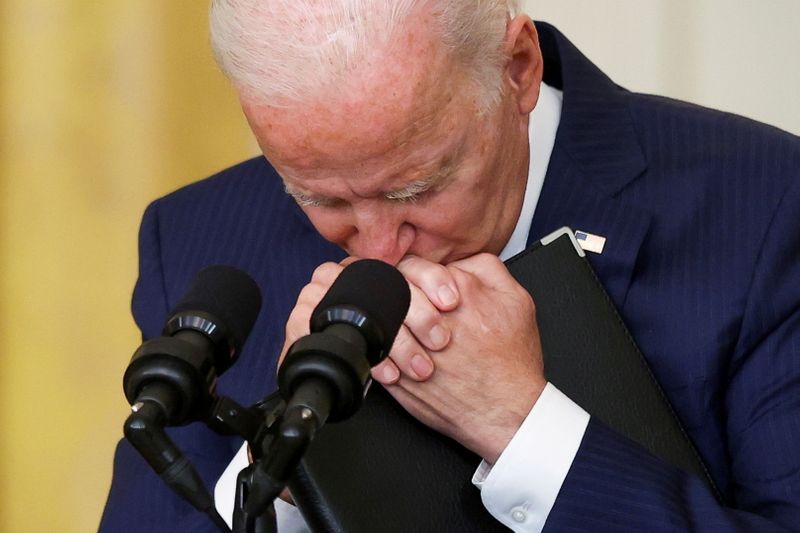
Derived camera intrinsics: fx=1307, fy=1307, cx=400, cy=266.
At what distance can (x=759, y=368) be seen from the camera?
166 cm

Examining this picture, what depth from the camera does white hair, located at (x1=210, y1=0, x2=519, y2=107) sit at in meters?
1.49

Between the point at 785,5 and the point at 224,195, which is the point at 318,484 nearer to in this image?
the point at 224,195

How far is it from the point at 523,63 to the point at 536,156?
0.25 metres

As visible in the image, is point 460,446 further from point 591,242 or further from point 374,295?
point 374,295

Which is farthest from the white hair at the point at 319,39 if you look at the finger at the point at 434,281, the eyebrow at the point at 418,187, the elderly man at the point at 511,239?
the finger at the point at 434,281

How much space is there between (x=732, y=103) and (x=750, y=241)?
124 centimetres

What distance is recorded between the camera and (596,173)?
6.18 feet

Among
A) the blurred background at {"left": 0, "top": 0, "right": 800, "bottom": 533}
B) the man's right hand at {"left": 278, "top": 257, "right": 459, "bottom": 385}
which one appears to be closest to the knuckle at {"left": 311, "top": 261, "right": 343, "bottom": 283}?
the man's right hand at {"left": 278, "top": 257, "right": 459, "bottom": 385}

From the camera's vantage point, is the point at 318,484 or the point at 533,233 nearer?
the point at 318,484

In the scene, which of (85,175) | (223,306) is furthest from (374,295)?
(85,175)

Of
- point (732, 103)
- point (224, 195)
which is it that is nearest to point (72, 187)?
point (224, 195)

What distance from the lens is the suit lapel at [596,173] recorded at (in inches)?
69.9

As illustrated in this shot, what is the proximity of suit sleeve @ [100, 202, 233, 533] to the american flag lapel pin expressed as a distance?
0.58 meters

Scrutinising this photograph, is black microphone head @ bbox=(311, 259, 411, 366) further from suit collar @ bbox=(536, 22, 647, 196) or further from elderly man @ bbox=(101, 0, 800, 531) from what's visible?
suit collar @ bbox=(536, 22, 647, 196)
